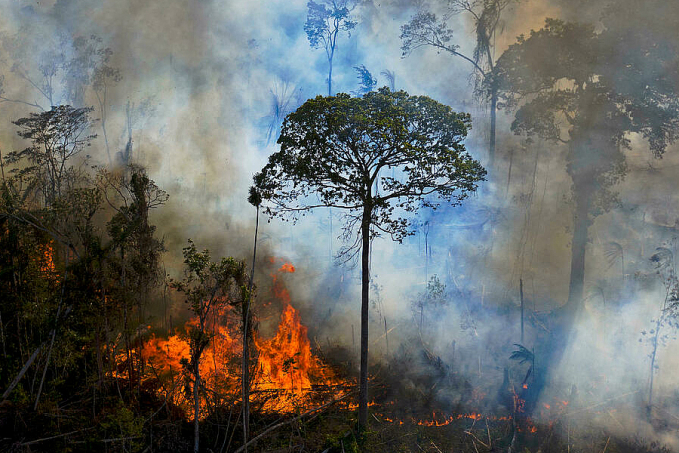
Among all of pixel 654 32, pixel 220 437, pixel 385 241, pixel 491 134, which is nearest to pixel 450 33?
pixel 491 134

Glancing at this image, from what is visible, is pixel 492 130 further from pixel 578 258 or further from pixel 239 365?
pixel 239 365

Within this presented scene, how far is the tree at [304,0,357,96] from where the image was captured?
31125 millimetres

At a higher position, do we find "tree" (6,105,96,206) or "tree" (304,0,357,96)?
"tree" (304,0,357,96)

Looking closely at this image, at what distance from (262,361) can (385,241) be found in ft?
35.3

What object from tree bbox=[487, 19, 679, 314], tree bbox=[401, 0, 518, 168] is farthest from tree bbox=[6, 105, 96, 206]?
tree bbox=[487, 19, 679, 314]

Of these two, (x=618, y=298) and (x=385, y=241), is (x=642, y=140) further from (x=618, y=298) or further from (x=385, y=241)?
(x=385, y=241)

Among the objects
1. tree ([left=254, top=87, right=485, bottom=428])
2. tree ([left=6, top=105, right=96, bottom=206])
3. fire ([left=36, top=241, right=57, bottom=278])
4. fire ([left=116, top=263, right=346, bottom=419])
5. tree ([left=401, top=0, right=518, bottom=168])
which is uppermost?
tree ([left=401, top=0, right=518, bottom=168])

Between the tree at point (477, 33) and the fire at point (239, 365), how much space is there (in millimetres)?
15086

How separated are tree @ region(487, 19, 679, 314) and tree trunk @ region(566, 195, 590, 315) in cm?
4

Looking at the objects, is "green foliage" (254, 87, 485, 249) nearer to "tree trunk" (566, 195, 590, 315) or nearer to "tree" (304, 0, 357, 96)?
"tree trunk" (566, 195, 590, 315)

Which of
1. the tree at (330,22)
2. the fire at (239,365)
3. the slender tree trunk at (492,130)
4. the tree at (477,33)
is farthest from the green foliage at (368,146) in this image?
the tree at (330,22)

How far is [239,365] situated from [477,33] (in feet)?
75.0

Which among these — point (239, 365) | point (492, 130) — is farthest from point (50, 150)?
point (492, 130)

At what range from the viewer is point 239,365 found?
20859 millimetres
